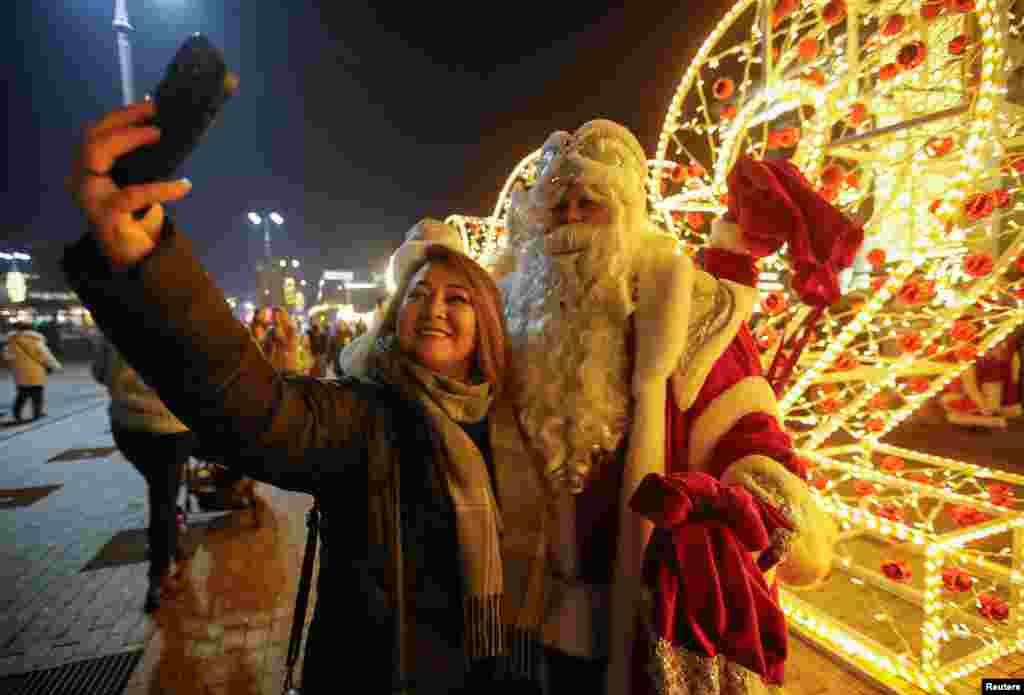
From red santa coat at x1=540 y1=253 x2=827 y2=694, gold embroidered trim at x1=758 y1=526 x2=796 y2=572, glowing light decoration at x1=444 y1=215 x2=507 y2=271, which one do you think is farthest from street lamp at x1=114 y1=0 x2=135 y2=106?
gold embroidered trim at x1=758 y1=526 x2=796 y2=572

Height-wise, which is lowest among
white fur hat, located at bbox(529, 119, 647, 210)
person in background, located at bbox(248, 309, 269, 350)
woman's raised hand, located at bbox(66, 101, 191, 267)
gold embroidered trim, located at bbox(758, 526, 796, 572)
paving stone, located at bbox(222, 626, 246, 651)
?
paving stone, located at bbox(222, 626, 246, 651)

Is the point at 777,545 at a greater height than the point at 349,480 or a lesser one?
lesser

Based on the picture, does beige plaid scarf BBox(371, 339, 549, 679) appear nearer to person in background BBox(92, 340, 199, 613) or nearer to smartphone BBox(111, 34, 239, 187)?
smartphone BBox(111, 34, 239, 187)

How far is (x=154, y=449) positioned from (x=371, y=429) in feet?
10.6

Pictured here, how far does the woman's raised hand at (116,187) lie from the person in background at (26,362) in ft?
39.0

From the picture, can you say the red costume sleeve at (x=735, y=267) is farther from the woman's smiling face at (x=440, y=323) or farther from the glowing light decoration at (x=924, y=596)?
the glowing light decoration at (x=924, y=596)

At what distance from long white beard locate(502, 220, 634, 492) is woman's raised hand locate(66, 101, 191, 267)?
1.11m

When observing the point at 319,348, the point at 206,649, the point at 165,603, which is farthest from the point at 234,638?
the point at 319,348

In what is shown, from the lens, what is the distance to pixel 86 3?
8383 mm

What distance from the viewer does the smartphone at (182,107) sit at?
30.6 inches

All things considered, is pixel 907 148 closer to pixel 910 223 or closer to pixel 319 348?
pixel 910 223

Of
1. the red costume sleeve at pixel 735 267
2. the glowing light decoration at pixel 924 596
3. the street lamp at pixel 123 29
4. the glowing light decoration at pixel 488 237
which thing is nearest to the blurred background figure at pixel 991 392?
the glowing light decoration at pixel 924 596

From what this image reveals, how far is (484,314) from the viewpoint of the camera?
60.7 inches

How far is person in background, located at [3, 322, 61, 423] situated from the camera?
8977 millimetres
